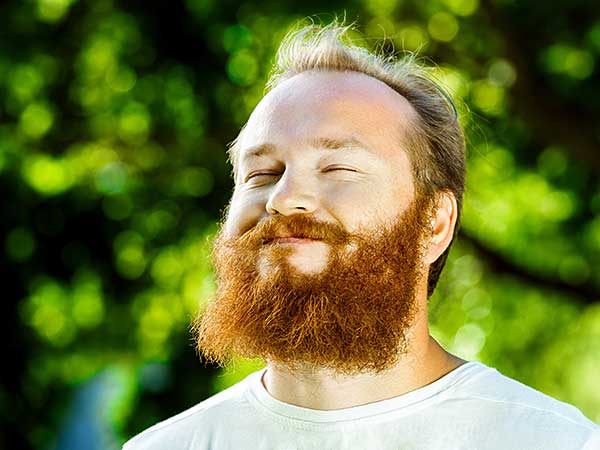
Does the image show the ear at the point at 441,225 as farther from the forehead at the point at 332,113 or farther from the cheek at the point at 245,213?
the cheek at the point at 245,213

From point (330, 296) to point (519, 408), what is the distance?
0.51 m

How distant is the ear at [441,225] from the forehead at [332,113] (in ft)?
0.71

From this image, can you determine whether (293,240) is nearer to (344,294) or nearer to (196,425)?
(344,294)

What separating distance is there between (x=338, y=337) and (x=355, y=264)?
0.19m

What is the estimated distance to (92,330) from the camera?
7.93m

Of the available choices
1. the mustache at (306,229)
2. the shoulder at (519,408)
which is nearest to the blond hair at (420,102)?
the mustache at (306,229)

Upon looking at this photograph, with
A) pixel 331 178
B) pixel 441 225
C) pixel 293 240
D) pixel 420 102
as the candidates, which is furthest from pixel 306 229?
pixel 420 102

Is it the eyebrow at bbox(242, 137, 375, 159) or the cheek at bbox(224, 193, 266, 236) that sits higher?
the eyebrow at bbox(242, 137, 375, 159)

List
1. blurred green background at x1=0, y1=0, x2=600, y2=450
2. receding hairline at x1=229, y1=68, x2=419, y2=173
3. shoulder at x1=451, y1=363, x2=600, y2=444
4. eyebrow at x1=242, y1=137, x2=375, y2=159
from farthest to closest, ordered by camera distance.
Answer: blurred green background at x1=0, y1=0, x2=600, y2=450 → receding hairline at x1=229, y1=68, x2=419, y2=173 → eyebrow at x1=242, y1=137, x2=375, y2=159 → shoulder at x1=451, y1=363, x2=600, y2=444

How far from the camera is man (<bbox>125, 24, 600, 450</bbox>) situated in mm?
2416

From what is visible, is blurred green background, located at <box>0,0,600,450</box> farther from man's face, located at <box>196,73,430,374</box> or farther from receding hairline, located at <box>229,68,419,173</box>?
man's face, located at <box>196,73,430,374</box>

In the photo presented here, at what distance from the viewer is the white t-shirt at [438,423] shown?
235 cm

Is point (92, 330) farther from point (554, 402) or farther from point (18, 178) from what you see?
point (554, 402)

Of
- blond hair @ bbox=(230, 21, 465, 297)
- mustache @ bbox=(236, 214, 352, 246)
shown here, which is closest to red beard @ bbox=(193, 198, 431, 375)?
mustache @ bbox=(236, 214, 352, 246)
